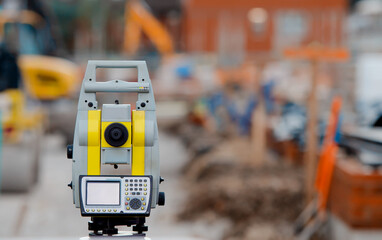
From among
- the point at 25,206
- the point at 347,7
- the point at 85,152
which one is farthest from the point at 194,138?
the point at 347,7

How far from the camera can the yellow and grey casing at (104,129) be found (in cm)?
217

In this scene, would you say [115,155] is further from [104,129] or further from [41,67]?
[41,67]

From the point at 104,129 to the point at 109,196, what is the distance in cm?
24

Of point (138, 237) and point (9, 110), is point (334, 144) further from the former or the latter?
point (9, 110)

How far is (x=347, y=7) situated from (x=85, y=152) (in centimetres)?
2514

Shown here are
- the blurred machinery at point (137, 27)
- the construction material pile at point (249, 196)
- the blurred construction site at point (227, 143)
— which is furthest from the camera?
the blurred machinery at point (137, 27)

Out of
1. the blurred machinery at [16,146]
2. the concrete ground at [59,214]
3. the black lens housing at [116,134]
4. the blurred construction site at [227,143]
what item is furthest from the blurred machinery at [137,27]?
the black lens housing at [116,134]

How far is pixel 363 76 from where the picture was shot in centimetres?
1134

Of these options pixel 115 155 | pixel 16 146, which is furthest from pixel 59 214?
pixel 115 155

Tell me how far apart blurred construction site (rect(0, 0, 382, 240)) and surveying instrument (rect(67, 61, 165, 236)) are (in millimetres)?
258

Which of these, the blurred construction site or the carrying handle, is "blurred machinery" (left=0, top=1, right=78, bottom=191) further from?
the carrying handle

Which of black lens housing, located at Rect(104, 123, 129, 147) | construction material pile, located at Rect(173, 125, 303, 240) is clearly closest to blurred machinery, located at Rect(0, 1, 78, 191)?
construction material pile, located at Rect(173, 125, 303, 240)

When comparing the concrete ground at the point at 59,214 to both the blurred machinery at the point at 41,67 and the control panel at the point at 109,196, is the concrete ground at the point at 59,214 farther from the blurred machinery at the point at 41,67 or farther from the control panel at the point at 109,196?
the control panel at the point at 109,196

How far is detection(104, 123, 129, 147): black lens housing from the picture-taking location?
214 centimetres
